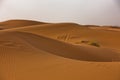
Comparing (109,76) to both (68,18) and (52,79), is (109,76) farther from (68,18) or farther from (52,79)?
(68,18)

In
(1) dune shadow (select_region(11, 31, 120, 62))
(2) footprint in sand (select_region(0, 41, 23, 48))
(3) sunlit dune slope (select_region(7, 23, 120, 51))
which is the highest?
(2) footprint in sand (select_region(0, 41, 23, 48))

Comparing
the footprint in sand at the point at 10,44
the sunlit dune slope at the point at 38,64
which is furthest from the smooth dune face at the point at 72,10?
the footprint in sand at the point at 10,44

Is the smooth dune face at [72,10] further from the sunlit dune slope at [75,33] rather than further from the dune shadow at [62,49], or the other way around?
the dune shadow at [62,49]

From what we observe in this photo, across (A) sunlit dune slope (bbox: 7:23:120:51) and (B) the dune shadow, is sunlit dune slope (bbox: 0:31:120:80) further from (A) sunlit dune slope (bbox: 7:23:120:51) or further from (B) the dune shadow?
(A) sunlit dune slope (bbox: 7:23:120:51)

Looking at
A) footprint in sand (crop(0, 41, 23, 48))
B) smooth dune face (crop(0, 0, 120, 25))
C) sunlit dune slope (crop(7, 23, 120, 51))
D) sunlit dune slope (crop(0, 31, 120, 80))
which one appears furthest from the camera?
smooth dune face (crop(0, 0, 120, 25))

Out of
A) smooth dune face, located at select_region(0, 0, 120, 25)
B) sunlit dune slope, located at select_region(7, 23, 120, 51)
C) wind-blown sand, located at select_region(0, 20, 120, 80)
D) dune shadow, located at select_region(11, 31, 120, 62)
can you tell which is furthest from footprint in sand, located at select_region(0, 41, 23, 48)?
smooth dune face, located at select_region(0, 0, 120, 25)

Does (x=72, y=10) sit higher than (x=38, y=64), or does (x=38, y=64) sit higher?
(x=38, y=64)

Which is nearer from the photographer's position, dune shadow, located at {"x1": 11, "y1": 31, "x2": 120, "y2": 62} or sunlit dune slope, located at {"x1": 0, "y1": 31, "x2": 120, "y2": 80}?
sunlit dune slope, located at {"x1": 0, "y1": 31, "x2": 120, "y2": 80}

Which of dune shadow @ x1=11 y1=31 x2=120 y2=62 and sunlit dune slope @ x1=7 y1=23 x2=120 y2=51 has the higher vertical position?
dune shadow @ x1=11 y1=31 x2=120 y2=62

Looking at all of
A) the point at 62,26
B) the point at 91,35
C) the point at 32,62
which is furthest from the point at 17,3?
the point at 32,62

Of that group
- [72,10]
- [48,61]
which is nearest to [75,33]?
[72,10]

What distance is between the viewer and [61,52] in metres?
1.80

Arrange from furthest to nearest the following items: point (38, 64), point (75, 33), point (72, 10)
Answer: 1. point (72, 10)
2. point (75, 33)
3. point (38, 64)

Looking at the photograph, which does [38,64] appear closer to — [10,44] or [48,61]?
[48,61]
